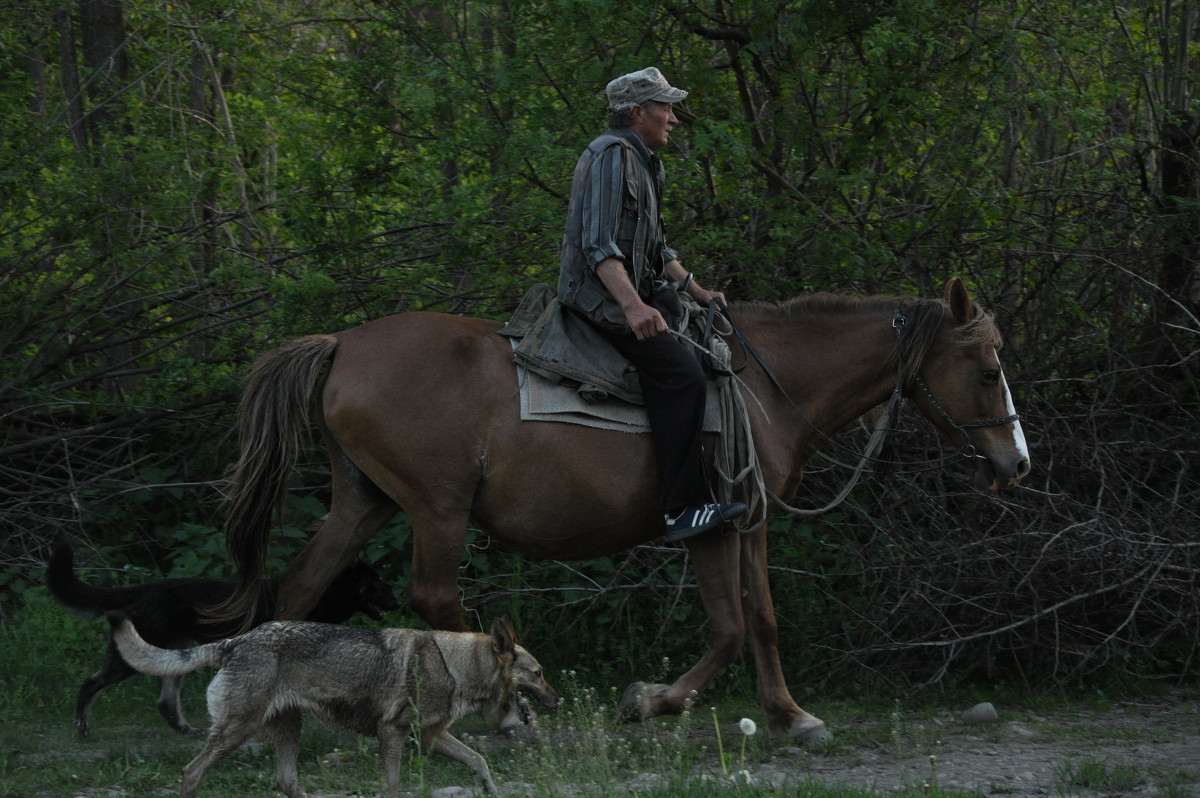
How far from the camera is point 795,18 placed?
7887mm

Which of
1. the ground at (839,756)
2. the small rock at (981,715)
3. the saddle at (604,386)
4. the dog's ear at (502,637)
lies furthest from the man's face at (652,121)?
the small rock at (981,715)

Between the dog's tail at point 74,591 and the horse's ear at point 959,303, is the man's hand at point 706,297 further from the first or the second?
the dog's tail at point 74,591

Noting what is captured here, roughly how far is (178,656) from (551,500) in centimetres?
179

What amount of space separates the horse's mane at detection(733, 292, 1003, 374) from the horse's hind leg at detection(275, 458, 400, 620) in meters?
2.11

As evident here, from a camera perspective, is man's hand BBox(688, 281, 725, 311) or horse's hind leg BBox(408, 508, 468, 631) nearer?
horse's hind leg BBox(408, 508, 468, 631)

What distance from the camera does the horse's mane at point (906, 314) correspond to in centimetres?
609

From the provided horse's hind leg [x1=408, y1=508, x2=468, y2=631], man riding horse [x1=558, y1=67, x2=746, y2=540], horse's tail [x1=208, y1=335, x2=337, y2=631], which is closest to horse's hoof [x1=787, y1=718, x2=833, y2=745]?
man riding horse [x1=558, y1=67, x2=746, y2=540]

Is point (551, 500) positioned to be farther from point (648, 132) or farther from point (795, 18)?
point (795, 18)

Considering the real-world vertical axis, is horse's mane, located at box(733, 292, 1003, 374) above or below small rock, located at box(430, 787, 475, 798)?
above

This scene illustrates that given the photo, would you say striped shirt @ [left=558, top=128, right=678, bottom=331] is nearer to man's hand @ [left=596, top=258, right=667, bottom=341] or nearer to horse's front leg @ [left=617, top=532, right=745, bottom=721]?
man's hand @ [left=596, top=258, right=667, bottom=341]

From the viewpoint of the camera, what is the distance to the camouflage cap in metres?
5.82

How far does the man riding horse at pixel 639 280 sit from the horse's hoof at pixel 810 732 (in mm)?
1100

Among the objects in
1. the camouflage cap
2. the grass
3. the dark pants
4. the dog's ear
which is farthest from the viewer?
the camouflage cap

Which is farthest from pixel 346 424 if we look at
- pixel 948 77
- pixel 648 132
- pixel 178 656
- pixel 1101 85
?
pixel 1101 85
